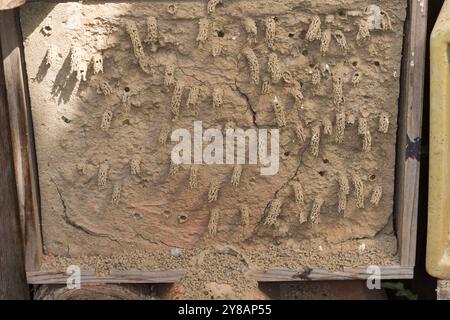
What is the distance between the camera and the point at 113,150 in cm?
248

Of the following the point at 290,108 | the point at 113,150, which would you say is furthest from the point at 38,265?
the point at 290,108

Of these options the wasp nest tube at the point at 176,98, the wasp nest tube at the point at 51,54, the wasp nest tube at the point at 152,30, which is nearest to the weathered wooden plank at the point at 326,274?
the wasp nest tube at the point at 176,98

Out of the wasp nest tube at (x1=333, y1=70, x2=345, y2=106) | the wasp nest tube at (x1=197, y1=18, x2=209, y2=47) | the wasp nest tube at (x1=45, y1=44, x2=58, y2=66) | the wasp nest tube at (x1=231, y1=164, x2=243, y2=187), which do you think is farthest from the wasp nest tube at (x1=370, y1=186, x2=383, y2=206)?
the wasp nest tube at (x1=45, y1=44, x2=58, y2=66)

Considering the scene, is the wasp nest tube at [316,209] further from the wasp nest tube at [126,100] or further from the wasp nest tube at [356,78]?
the wasp nest tube at [126,100]

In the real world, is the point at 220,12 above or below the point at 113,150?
above

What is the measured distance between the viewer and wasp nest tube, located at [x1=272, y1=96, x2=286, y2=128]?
2.41 meters

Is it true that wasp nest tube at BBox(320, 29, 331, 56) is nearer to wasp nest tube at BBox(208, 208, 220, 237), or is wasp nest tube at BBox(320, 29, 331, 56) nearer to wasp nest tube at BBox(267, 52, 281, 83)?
wasp nest tube at BBox(267, 52, 281, 83)

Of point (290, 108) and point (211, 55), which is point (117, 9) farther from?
point (290, 108)

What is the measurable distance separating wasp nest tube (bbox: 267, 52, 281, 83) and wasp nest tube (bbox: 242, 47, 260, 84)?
0.14 ft

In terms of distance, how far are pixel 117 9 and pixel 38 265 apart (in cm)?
101

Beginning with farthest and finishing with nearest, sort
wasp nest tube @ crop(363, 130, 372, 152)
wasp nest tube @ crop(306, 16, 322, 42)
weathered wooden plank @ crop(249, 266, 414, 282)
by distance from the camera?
1. weathered wooden plank @ crop(249, 266, 414, 282)
2. wasp nest tube @ crop(363, 130, 372, 152)
3. wasp nest tube @ crop(306, 16, 322, 42)

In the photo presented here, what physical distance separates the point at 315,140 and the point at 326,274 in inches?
20.2

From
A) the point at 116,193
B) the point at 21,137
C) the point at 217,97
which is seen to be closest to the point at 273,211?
the point at 217,97

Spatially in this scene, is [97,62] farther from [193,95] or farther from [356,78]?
[356,78]
